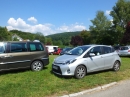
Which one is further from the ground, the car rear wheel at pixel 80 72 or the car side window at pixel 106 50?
the car side window at pixel 106 50

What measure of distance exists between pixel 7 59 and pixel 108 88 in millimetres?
5022

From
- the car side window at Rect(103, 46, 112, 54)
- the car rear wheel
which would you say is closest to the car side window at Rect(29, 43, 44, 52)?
the car rear wheel

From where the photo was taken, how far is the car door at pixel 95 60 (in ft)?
29.8

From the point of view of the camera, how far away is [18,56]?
9367mm

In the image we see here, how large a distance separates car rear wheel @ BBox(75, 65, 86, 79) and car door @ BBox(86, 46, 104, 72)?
39 centimetres

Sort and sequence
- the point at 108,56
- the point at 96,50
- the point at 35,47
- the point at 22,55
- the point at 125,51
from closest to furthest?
1. the point at 22,55
2. the point at 96,50
3. the point at 108,56
4. the point at 35,47
5. the point at 125,51

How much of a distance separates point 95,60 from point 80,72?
123 cm

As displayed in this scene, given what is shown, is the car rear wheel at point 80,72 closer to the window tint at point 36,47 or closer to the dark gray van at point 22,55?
the dark gray van at point 22,55

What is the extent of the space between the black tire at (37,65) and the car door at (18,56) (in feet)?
1.04

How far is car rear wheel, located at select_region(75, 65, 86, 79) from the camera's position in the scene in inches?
334

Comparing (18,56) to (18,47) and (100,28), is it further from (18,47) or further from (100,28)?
(100,28)

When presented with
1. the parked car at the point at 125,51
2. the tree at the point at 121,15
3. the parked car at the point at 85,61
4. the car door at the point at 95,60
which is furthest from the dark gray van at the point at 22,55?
the tree at the point at 121,15

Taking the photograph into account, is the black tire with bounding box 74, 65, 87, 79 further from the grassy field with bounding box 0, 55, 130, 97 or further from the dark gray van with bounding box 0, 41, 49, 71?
the dark gray van with bounding box 0, 41, 49, 71

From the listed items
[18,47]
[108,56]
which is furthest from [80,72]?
[18,47]
